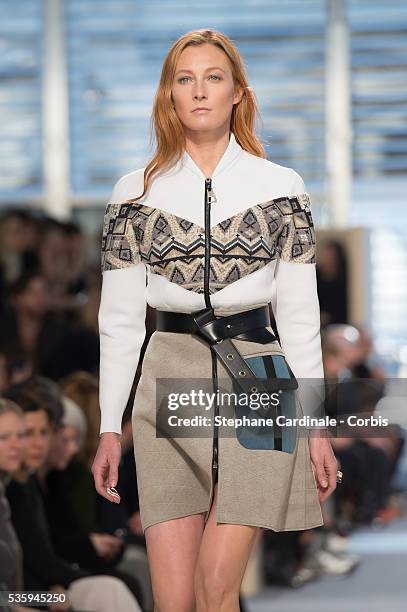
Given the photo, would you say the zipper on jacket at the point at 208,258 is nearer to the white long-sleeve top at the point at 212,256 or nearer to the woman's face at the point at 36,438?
the white long-sleeve top at the point at 212,256

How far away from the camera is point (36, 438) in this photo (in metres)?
3.64

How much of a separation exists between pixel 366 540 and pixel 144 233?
10.8 ft

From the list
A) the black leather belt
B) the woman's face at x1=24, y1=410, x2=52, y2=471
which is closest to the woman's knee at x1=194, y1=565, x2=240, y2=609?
the black leather belt

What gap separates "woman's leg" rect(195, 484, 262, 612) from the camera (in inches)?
88.4

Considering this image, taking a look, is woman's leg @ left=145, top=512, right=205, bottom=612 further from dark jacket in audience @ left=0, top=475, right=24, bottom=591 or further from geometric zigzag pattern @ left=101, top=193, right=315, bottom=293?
dark jacket in audience @ left=0, top=475, right=24, bottom=591

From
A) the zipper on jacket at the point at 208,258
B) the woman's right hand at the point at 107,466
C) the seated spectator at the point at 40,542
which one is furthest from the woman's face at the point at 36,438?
the zipper on jacket at the point at 208,258

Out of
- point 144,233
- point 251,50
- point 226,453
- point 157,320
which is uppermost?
point 251,50

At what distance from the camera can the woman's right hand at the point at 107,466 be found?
7.76 ft

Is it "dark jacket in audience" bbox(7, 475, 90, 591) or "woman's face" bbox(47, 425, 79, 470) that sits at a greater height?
"woman's face" bbox(47, 425, 79, 470)

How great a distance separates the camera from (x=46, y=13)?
792 centimetres

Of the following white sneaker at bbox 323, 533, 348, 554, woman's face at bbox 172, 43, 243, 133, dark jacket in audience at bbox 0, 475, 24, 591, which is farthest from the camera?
white sneaker at bbox 323, 533, 348, 554

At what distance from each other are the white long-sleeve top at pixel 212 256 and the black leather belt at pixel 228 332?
0.07 ft

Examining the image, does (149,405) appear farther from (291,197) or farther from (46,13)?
(46,13)

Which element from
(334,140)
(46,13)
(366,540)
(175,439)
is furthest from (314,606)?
(46,13)
